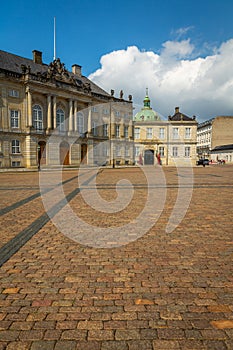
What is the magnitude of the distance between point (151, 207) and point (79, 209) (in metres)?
2.23

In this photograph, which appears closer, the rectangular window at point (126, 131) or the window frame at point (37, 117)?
the window frame at point (37, 117)

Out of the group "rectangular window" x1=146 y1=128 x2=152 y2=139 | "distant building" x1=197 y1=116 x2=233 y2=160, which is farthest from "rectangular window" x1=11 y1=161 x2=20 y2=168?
"distant building" x1=197 y1=116 x2=233 y2=160

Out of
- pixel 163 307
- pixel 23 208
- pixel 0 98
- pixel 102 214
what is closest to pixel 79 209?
pixel 102 214

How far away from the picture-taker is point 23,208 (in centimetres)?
760

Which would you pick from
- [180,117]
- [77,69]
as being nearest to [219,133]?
[180,117]

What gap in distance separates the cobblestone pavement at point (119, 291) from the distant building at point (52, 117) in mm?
28480

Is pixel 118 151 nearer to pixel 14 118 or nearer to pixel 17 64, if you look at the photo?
pixel 14 118

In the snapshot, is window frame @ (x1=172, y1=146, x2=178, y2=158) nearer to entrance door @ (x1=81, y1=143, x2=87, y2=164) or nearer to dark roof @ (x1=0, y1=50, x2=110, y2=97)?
entrance door @ (x1=81, y1=143, x2=87, y2=164)

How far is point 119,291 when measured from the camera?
3.04 meters

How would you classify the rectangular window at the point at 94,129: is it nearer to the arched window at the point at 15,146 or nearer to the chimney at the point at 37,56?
the chimney at the point at 37,56

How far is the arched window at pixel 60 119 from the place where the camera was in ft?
123

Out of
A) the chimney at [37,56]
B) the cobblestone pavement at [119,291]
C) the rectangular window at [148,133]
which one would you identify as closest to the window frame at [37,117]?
the chimney at [37,56]

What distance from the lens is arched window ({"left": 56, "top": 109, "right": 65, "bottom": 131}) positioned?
123ft

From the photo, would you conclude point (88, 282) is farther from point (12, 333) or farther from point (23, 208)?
point (23, 208)
